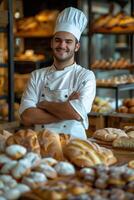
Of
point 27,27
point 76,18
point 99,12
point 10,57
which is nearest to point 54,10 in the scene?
point 27,27

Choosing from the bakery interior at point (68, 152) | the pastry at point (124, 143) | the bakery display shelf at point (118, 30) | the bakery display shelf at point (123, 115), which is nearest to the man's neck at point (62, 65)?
the bakery interior at point (68, 152)

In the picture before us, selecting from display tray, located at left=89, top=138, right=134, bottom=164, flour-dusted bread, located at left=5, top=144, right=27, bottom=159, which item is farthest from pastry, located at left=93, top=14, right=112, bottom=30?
flour-dusted bread, located at left=5, top=144, right=27, bottom=159

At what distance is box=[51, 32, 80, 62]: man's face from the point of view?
2.83 metres

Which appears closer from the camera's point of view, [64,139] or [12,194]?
[12,194]

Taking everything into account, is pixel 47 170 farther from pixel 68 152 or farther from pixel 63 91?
pixel 63 91

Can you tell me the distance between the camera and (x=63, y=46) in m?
2.82

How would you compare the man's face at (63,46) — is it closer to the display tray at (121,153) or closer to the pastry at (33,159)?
the display tray at (121,153)

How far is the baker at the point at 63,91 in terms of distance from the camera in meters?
2.79

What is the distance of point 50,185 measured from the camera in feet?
5.75

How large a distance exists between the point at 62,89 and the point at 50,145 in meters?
0.70

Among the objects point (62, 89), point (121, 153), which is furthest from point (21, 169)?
point (62, 89)

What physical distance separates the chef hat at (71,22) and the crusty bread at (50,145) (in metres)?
0.82

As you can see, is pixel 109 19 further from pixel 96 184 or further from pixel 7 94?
pixel 96 184

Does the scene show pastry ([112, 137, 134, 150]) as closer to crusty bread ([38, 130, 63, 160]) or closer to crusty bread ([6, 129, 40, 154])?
crusty bread ([38, 130, 63, 160])
